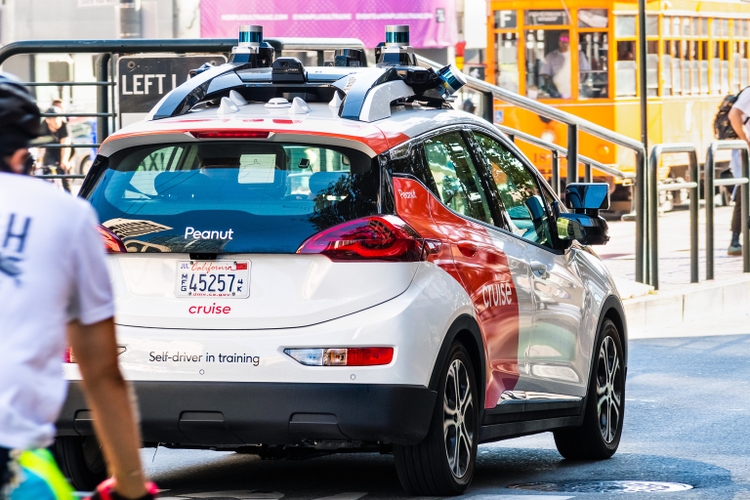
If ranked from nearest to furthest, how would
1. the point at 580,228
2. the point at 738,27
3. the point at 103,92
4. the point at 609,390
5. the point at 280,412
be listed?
the point at 280,412 < the point at 580,228 < the point at 609,390 < the point at 103,92 < the point at 738,27

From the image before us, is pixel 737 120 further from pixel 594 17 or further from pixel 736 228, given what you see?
pixel 594 17

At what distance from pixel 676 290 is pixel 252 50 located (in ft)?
31.2

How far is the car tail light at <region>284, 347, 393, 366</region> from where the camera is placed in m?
6.12

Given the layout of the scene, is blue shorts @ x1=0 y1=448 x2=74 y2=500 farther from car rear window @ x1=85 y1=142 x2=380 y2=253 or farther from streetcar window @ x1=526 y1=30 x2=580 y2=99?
streetcar window @ x1=526 y1=30 x2=580 y2=99

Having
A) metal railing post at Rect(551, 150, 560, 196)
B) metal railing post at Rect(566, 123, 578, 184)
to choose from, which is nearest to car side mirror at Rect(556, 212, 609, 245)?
metal railing post at Rect(566, 123, 578, 184)

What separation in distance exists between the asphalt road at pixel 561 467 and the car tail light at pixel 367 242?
109cm

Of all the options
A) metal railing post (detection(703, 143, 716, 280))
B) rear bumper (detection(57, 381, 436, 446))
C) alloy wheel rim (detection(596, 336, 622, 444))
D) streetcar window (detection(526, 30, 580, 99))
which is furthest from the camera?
streetcar window (detection(526, 30, 580, 99))

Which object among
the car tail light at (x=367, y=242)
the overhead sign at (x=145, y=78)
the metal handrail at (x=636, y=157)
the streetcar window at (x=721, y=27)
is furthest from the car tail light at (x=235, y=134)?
the streetcar window at (x=721, y=27)

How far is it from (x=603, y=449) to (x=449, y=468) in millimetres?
1750

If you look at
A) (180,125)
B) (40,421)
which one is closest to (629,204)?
(180,125)

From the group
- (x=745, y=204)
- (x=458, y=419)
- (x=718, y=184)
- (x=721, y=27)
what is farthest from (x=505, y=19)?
(x=458, y=419)

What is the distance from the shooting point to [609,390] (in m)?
8.34

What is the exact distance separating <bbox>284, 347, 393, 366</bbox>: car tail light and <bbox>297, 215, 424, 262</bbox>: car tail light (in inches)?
13.3

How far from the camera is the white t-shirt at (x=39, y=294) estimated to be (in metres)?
2.95
